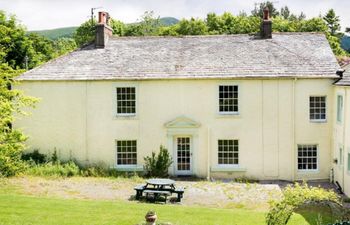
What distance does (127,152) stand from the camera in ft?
99.8

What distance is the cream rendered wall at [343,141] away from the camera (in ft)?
86.0

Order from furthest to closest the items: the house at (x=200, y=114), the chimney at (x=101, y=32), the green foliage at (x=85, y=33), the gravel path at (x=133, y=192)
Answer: the green foliage at (x=85, y=33) < the chimney at (x=101, y=32) < the house at (x=200, y=114) < the gravel path at (x=133, y=192)

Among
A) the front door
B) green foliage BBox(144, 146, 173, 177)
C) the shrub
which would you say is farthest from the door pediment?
the shrub

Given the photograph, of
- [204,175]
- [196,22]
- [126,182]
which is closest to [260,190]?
[204,175]

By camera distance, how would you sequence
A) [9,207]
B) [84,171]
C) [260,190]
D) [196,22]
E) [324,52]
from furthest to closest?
1. [196,22]
2. [324,52]
3. [84,171]
4. [260,190]
5. [9,207]

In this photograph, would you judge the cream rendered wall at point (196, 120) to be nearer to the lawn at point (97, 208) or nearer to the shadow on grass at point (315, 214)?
the lawn at point (97, 208)

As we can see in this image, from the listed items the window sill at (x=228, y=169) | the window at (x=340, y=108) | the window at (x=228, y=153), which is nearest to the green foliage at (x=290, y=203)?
the window at (x=340, y=108)

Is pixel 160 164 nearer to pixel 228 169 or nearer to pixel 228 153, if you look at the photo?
pixel 228 169

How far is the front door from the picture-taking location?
3006 cm

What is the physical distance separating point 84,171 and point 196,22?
5708 cm

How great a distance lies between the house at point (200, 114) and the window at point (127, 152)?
0.20ft

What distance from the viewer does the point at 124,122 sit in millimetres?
30203

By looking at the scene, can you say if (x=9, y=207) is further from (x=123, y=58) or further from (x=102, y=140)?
(x=123, y=58)

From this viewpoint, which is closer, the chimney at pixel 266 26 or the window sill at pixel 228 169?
the window sill at pixel 228 169
